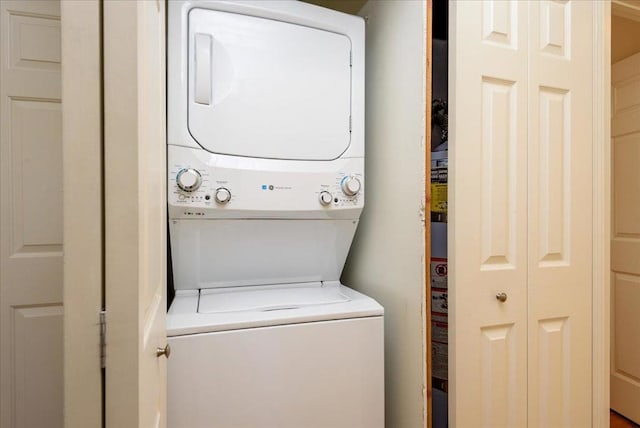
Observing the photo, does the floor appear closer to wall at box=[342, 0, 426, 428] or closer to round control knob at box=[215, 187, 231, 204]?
wall at box=[342, 0, 426, 428]

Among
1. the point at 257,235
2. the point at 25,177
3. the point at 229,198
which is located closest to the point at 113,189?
the point at 229,198

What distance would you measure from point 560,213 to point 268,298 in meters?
1.16

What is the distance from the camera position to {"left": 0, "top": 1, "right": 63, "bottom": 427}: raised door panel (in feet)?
4.13

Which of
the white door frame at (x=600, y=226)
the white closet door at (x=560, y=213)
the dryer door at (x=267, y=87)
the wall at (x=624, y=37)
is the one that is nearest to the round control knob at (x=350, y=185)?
the dryer door at (x=267, y=87)

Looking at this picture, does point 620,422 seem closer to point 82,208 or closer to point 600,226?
point 600,226

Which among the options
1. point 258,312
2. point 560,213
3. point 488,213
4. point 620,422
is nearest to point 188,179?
point 258,312

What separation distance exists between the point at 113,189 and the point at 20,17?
1356mm

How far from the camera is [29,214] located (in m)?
1.29

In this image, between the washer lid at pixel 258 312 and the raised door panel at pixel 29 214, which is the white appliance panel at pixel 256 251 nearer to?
the washer lid at pixel 258 312

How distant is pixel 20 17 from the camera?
1289mm

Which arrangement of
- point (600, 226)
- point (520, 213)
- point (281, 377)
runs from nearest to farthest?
1. point (281, 377)
2. point (520, 213)
3. point (600, 226)

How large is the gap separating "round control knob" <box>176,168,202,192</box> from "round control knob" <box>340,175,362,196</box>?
1.79 ft

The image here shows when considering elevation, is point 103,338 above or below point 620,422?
above

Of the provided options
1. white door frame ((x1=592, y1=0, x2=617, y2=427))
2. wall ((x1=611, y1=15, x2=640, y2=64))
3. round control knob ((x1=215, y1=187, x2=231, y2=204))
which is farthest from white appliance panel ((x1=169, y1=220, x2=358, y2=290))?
wall ((x1=611, y1=15, x2=640, y2=64))
